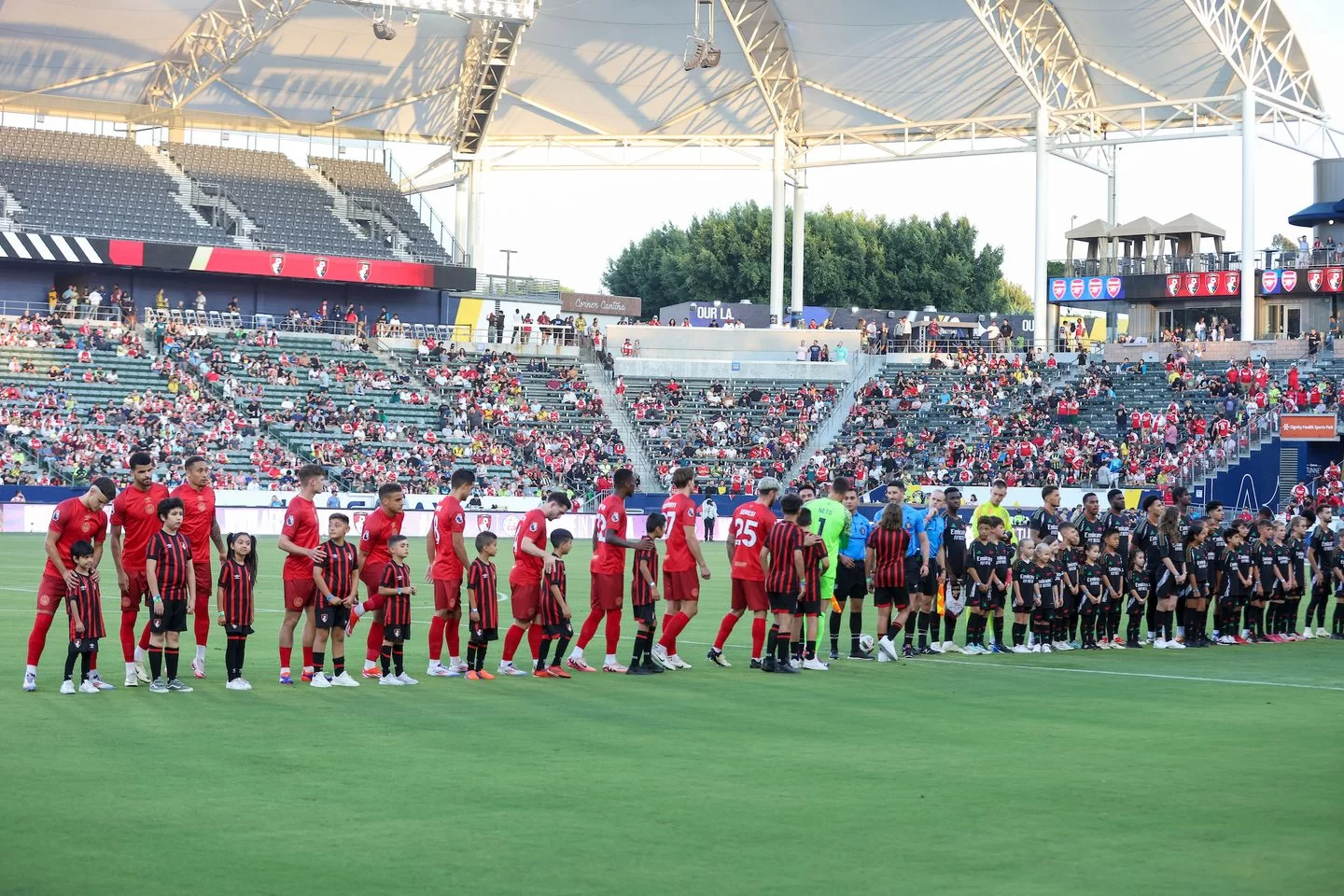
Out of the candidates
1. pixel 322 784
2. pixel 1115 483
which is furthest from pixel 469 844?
pixel 1115 483

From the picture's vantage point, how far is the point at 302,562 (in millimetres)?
14109

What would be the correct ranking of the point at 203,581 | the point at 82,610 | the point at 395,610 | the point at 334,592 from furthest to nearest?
the point at 203,581 → the point at 395,610 → the point at 334,592 → the point at 82,610

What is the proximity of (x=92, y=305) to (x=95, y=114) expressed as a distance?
11.5 meters

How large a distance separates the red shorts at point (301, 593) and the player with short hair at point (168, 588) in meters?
0.82

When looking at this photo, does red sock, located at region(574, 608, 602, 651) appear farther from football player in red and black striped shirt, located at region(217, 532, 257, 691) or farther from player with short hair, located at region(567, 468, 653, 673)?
football player in red and black striped shirt, located at region(217, 532, 257, 691)

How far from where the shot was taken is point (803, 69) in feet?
199

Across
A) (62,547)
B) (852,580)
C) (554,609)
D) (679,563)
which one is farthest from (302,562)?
(852,580)

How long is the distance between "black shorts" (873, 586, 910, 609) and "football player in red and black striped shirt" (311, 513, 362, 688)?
576cm

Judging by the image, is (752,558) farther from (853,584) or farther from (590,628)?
(853,584)

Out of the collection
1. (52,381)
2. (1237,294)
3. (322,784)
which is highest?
(1237,294)

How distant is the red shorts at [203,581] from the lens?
14.0m

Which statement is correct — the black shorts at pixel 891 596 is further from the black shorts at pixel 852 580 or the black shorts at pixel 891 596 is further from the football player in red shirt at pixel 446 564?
the football player in red shirt at pixel 446 564

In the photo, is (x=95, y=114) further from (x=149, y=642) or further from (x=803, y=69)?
(x=149, y=642)

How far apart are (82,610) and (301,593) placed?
71.5 inches
